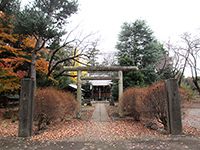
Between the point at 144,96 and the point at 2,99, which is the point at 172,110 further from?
the point at 2,99

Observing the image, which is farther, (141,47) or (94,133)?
(141,47)

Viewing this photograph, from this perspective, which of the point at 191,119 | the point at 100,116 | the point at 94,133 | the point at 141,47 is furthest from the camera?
the point at 141,47

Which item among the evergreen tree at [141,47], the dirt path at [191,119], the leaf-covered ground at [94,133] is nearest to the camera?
the leaf-covered ground at [94,133]

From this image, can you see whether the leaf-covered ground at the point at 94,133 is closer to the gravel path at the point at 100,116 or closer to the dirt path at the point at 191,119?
the dirt path at the point at 191,119

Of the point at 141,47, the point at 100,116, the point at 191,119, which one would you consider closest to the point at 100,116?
the point at 100,116

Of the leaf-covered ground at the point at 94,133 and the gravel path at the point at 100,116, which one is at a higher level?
the leaf-covered ground at the point at 94,133

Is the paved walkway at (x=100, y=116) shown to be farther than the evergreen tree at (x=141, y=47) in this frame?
No

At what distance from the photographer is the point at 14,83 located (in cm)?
1300

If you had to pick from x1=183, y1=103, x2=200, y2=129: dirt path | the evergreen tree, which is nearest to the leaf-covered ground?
x1=183, y1=103, x2=200, y2=129: dirt path

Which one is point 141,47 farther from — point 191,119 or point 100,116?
point 191,119

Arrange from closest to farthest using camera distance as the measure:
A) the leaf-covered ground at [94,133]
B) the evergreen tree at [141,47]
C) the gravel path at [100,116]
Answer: the leaf-covered ground at [94,133], the gravel path at [100,116], the evergreen tree at [141,47]

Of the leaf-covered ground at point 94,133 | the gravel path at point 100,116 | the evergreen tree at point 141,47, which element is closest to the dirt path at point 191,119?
the leaf-covered ground at point 94,133

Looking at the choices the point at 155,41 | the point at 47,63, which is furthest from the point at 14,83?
the point at 155,41

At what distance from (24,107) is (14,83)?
21.4ft
